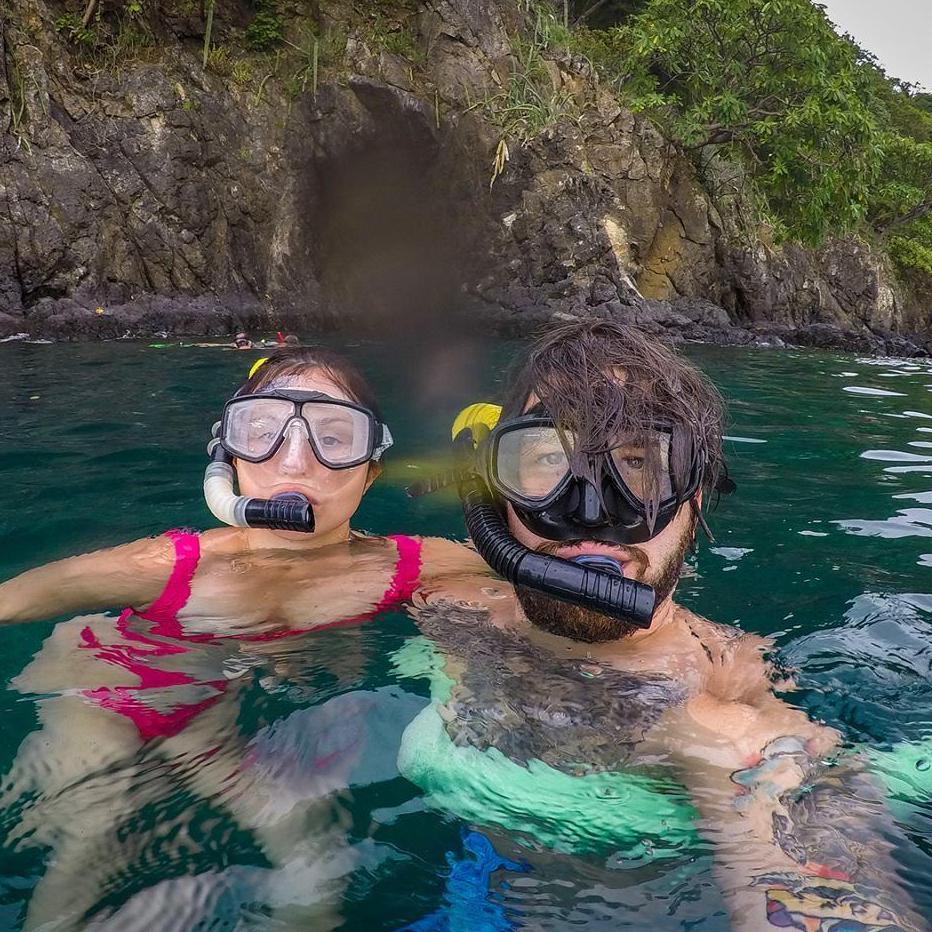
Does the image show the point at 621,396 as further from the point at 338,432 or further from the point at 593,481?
the point at 338,432

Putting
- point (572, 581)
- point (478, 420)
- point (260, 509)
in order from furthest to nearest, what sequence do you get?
1. point (260, 509)
2. point (478, 420)
3. point (572, 581)

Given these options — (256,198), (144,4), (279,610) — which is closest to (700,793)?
(279,610)

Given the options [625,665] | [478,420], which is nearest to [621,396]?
[478,420]

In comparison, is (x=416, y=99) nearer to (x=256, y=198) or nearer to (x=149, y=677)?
(x=256, y=198)

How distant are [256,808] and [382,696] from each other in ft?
1.62

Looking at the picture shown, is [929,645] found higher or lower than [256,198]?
lower

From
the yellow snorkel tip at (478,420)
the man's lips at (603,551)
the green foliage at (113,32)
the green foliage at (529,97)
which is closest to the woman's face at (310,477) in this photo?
the yellow snorkel tip at (478,420)

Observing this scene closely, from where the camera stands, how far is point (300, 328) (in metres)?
14.2

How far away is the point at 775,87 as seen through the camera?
14.5 metres

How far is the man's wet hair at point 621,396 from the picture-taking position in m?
1.73

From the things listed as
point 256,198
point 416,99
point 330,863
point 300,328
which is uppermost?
point 416,99

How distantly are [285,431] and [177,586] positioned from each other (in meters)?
0.62

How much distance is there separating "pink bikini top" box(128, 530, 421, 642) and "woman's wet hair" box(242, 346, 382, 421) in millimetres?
523

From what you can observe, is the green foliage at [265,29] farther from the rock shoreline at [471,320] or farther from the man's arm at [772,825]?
the man's arm at [772,825]
